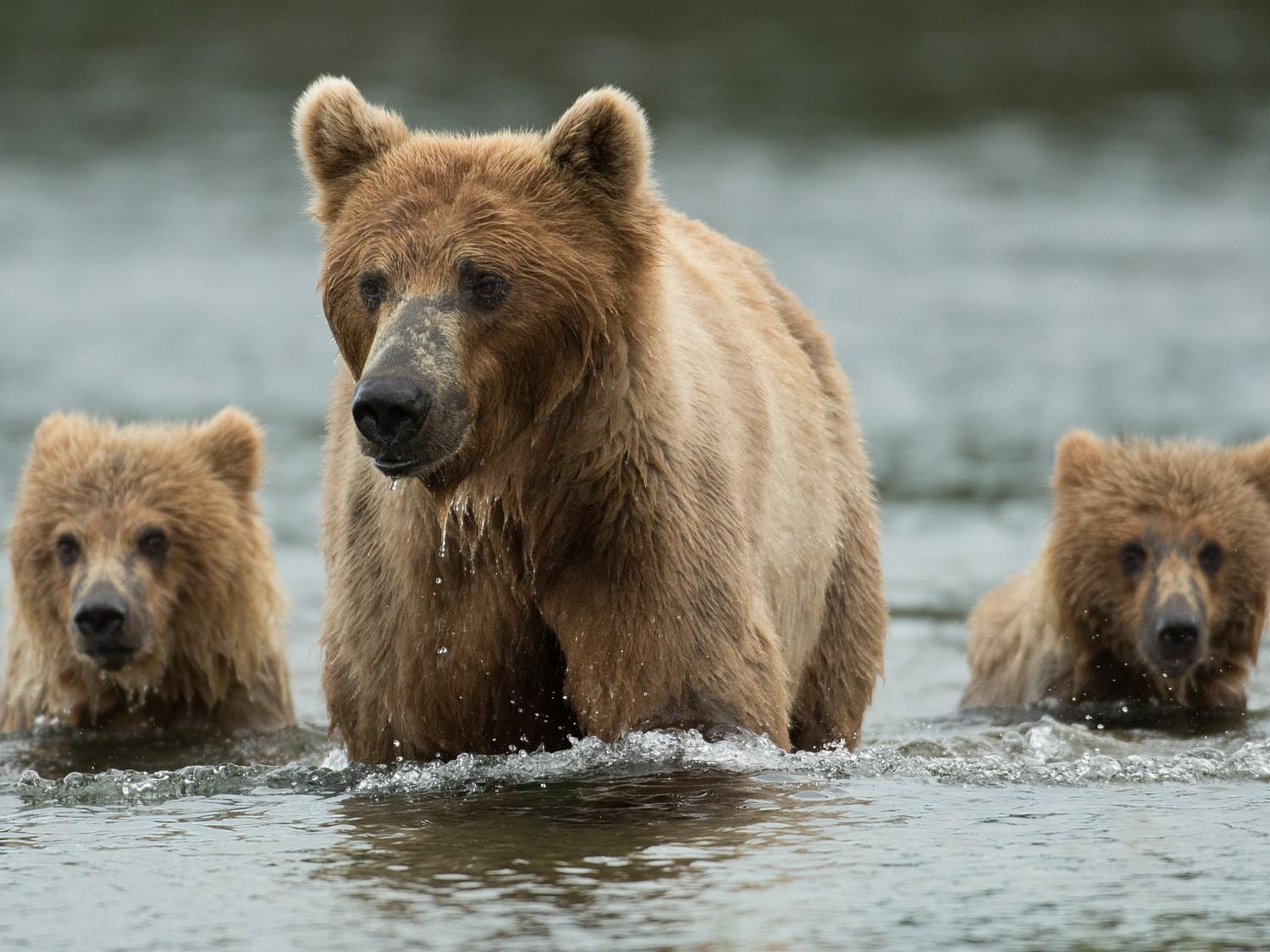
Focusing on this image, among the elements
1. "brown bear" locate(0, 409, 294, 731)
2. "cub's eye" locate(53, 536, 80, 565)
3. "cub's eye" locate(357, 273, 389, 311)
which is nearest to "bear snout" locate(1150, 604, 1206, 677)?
"brown bear" locate(0, 409, 294, 731)

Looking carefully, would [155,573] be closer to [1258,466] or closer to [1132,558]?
[1132,558]

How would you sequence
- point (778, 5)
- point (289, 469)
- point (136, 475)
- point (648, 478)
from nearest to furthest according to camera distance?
point (648, 478), point (136, 475), point (289, 469), point (778, 5)

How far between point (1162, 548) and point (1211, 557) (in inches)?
9.6

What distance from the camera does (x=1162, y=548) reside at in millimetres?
9305

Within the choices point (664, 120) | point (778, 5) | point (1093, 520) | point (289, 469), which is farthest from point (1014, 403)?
point (778, 5)

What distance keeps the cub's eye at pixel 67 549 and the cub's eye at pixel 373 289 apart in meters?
3.53

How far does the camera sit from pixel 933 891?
490 centimetres

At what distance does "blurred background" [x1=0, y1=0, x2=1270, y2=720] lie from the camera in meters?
17.3

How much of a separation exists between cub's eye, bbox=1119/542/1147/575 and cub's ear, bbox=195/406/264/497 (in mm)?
3772

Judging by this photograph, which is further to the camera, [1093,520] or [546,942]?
[1093,520]

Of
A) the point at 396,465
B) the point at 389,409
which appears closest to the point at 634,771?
the point at 396,465

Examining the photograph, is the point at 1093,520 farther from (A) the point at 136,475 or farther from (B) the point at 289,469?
(B) the point at 289,469

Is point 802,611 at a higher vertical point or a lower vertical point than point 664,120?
lower

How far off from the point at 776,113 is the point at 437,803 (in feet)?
81.9
